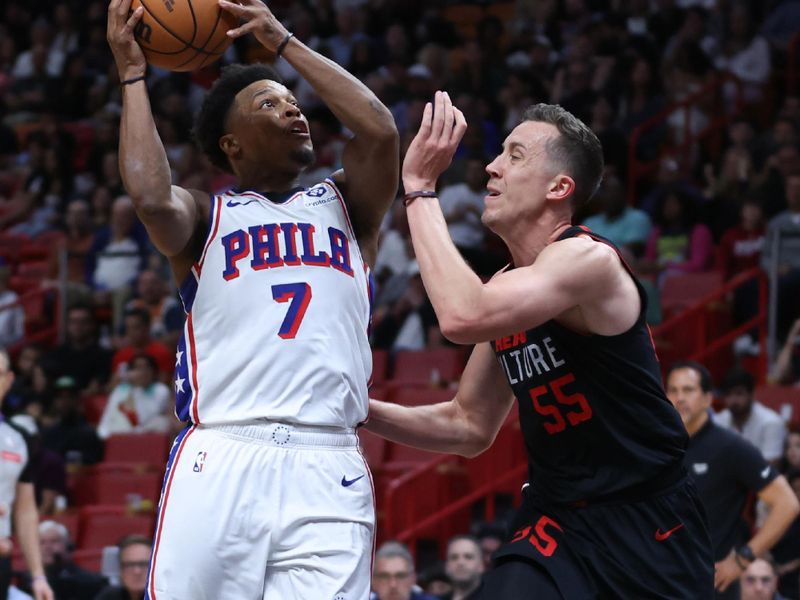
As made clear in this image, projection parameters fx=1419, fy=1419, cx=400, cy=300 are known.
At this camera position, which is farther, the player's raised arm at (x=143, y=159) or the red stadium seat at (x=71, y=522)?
→ the red stadium seat at (x=71, y=522)

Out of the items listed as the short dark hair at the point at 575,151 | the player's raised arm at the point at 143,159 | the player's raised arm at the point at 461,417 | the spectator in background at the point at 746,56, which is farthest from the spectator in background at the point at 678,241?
the player's raised arm at the point at 143,159

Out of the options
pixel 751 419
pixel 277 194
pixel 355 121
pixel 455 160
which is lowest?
pixel 751 419

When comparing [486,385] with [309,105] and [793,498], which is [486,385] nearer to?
Result: [793,498]

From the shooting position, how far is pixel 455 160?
1333 centimetres

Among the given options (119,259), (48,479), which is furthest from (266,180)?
(119,259)

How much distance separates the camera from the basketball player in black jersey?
3881 mm

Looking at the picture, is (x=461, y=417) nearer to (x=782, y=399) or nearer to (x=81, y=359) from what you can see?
(x=782, y=399)

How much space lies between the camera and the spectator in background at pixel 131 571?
7781 mm

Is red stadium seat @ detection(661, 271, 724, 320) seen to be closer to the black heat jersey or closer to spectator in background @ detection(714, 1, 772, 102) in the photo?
spectator in background @ detection(714, 1, 772, 102)

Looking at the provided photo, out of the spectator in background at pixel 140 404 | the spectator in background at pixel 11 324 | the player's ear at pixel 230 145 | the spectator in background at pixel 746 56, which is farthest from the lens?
the spectator in background at pixel 11 324

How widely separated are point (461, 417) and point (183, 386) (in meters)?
0.93

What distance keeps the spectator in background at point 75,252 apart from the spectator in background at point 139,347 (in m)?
1.24

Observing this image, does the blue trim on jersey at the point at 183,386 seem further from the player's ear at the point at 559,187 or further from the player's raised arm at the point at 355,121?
the player's ear at the point at 559,187

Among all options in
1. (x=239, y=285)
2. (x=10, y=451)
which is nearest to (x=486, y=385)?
(x=239, y=285)
